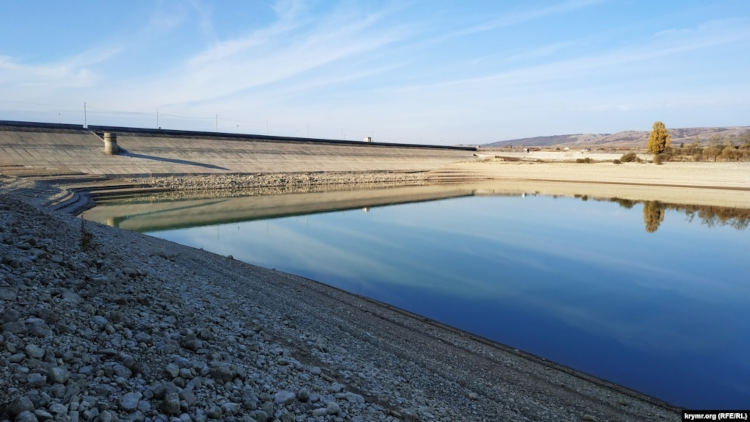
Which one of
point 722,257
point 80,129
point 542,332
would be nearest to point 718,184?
point 722,257

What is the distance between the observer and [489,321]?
425 inches

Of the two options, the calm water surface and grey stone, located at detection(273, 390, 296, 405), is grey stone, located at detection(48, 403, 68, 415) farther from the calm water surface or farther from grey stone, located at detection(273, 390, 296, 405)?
the calm water surface

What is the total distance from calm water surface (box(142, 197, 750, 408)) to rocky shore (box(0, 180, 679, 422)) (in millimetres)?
1519

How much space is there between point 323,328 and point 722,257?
19311 mm

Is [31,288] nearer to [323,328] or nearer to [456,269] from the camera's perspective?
[323,328]

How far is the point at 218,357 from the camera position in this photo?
16.0ft

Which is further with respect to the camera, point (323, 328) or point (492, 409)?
point (323, 328)

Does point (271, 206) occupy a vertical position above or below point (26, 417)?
below

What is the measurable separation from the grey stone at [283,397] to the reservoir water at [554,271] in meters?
6.35

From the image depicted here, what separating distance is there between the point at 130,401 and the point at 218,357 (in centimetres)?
134

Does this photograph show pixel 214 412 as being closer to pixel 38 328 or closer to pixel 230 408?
pixel 230 408

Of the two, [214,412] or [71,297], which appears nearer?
[214,412]

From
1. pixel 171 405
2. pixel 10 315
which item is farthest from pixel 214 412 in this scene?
pixel 10 315

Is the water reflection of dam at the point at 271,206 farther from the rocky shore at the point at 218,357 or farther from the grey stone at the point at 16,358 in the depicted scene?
the grey stone at the point at 16,358
